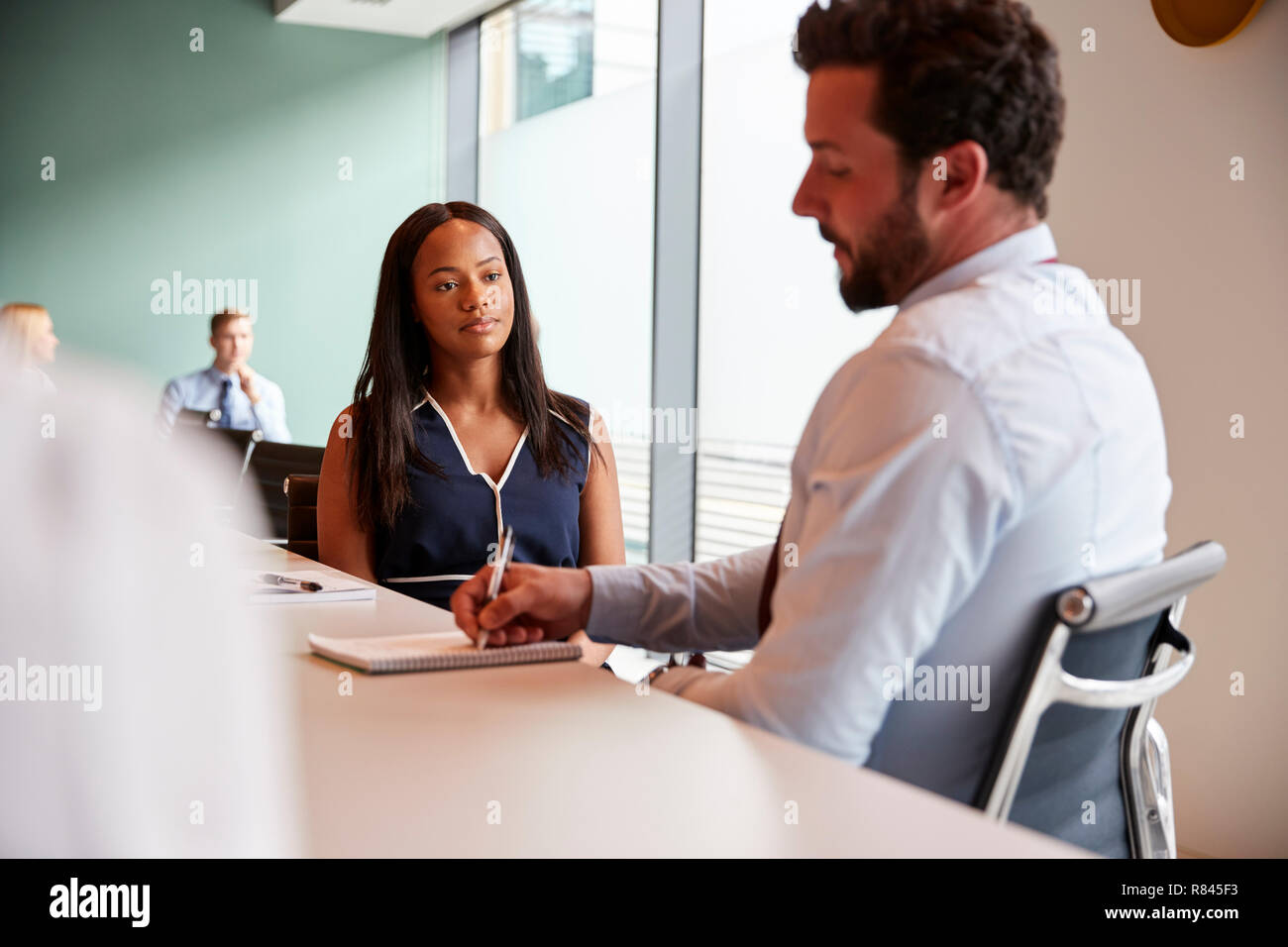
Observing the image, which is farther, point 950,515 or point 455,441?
point 455,441

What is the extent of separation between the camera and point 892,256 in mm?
1275

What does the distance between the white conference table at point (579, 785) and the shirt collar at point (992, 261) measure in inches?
19.1

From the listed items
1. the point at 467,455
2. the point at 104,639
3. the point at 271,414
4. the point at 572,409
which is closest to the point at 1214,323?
the point at 572,409

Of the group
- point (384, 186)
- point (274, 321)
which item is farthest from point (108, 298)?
point (384, 186)

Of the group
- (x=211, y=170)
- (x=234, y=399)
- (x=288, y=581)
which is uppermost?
(x=211, y=170)

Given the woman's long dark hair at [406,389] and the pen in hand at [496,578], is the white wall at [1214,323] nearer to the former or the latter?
the woman's long dark hair at [406,389]

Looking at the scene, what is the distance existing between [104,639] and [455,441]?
75.4 inches

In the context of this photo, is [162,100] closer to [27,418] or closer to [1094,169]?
[1094,169]

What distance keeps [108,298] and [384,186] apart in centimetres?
172

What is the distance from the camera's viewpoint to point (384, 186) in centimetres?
751

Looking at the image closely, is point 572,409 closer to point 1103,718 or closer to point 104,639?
point 1103,718

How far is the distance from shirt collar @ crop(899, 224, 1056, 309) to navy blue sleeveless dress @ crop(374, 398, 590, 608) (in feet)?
3.81

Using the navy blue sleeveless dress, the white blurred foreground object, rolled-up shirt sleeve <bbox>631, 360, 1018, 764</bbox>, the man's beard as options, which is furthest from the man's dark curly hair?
the navy blue sleeveless dress

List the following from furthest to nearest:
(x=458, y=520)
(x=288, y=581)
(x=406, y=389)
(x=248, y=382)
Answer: (x=248, y=382) < (x=406, y=389) < (x=458, y=520) < (x=288, y=581)
